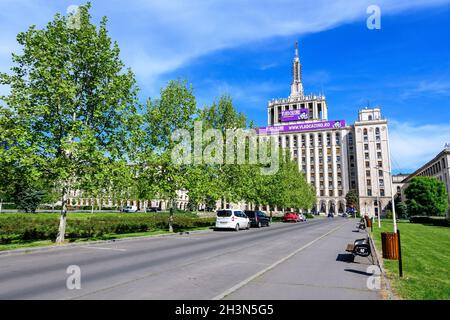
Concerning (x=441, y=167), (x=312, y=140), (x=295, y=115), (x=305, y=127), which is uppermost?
(x=295, y=115)

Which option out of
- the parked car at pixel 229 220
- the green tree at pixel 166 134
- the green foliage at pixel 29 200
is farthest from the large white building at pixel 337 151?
the green tree at pixel 166 134

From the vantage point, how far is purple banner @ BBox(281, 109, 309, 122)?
119 metres

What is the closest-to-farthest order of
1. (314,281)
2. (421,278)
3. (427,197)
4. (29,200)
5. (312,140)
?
(314,281), (421,278), (29,200), (427,197), (312,140)

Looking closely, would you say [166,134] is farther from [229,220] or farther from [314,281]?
[314,281]

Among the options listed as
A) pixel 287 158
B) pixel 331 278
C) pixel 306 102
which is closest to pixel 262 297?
pixel 331 278

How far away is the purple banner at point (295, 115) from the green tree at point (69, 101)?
108 meters

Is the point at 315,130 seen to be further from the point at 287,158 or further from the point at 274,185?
the point at 274,185

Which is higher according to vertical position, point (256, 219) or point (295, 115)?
point (295, 115)

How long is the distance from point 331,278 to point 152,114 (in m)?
19.6

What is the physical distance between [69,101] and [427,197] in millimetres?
68738

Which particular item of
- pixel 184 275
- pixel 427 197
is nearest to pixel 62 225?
pixel 184 275

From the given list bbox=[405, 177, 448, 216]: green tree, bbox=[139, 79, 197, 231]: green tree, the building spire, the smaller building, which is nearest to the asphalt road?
bbox=[139, 79, 197, 231]: green tree

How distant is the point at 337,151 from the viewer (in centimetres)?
11569

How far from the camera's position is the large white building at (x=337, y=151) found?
107 meters
